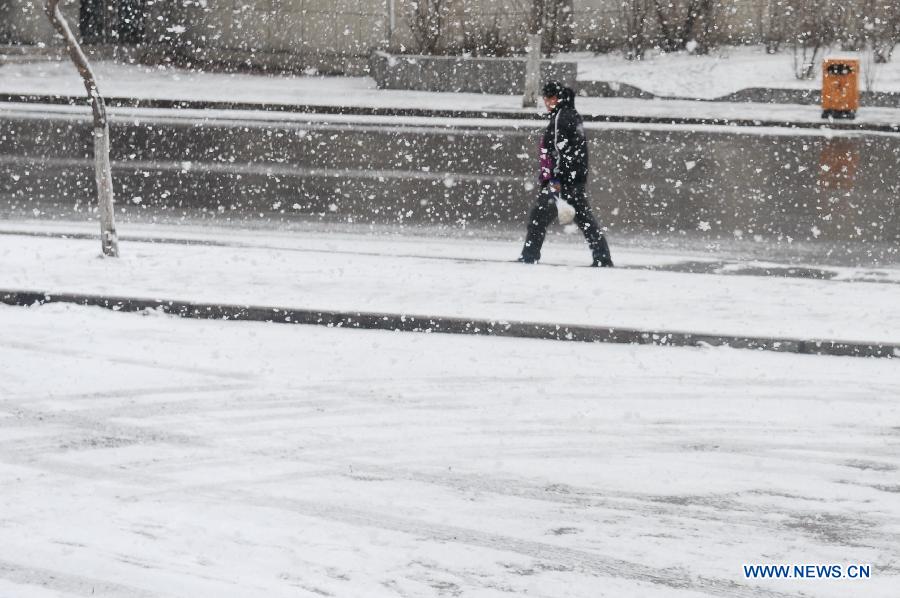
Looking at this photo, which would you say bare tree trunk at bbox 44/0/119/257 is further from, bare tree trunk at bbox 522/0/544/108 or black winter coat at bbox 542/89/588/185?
bare tree trunk at bbox 522/0/544/108

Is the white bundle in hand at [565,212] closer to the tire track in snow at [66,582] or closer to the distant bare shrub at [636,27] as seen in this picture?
the tire track in snow at [66,582]

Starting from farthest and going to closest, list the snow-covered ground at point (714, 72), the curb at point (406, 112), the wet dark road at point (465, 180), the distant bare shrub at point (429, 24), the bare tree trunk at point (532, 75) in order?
the distant bare shrub at point (429, 24)
the snow-covered ground at point (714, 72)
the bare tree trunk at point (532, 75)
the curb at point (406, 112)
the wet dark road at point (465, 180)

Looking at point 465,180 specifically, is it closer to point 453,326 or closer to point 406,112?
point 406,112

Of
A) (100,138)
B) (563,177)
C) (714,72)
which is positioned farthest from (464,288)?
(714,72)

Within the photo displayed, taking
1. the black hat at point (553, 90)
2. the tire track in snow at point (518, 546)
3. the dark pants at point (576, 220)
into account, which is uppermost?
the black hat at point (553, 90)

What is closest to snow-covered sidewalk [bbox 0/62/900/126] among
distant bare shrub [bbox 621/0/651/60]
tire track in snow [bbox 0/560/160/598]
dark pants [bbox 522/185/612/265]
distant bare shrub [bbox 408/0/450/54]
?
distant bare shrub [bbox 408/0/450/54]

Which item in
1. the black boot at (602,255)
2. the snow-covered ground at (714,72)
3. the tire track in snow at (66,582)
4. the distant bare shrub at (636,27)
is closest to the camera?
the tire track in snow at (66,582)

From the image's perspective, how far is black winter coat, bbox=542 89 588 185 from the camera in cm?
1063

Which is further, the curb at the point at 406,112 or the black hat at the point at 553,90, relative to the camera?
the curb at the point at 406,112

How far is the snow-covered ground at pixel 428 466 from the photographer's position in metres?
4.81

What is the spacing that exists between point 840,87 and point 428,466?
689 inches

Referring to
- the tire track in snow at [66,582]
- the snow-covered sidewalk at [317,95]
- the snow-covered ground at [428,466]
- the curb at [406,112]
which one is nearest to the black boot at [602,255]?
the snow-covered ground at [428,466]

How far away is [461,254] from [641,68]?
15.5 meters

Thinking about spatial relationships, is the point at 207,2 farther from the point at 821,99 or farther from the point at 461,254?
the point at 461,254
